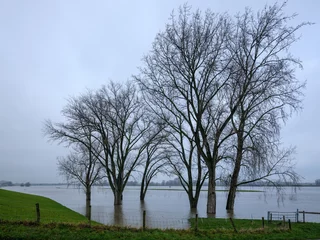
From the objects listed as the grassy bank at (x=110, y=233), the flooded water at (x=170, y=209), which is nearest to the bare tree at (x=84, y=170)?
the flooded water at (x=170, y=209)

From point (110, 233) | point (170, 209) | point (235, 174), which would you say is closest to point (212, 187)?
point (235, 174)

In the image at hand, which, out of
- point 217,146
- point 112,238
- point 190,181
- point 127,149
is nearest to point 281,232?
point 112,238

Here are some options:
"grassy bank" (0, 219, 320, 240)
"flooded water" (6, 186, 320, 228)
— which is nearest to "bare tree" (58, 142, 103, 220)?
"flooded water" (6, 186, 320, 228)

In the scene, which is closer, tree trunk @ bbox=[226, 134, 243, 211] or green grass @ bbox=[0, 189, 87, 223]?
green grass @ bbox=[0, 189, 87, 223]

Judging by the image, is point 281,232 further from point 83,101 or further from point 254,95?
point 83,101

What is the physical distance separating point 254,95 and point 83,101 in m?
20.6

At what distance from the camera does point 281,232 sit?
14.0m

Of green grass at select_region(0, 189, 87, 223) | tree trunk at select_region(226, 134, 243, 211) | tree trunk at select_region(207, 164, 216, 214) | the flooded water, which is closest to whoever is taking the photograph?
green grass at select_region(0, 189, 87, 223)

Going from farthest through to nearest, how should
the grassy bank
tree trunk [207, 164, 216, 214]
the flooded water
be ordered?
tree trunk [207, 164, 216, 214], the flooded water, the grassy bank

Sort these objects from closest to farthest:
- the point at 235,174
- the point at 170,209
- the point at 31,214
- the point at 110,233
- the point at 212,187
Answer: the point at 110,233, the point at 31,214, the point at 212,187, the point at 235,174, the point at 170,209

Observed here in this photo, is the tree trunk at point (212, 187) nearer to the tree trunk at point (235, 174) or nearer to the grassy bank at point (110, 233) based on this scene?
the tree trunk at point (235, 174)

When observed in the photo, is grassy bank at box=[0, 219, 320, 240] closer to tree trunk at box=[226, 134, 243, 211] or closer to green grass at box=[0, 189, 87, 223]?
green grass at box=[0, 189, 87, 223]

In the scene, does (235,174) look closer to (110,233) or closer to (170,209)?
(170,209)

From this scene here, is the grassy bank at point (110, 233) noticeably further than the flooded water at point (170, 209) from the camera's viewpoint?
No
